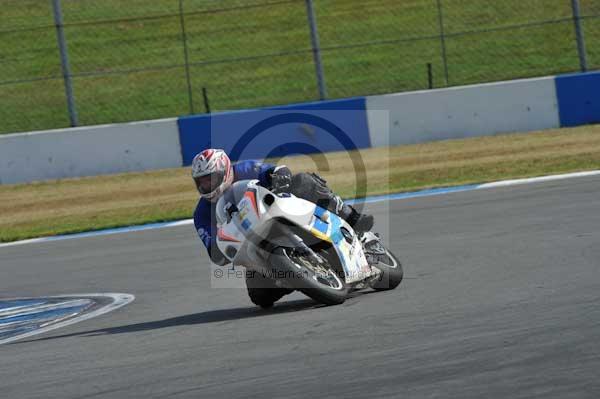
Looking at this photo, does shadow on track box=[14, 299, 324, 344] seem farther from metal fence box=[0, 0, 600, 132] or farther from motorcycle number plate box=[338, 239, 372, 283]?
metal fence box=[0, 0, 600, 132]

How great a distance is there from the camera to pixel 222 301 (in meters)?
9.27

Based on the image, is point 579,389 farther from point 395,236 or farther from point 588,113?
point 588,113

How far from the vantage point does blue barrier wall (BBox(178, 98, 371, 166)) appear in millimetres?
18891

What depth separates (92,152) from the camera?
19.1 metres

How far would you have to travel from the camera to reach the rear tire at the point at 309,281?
7.70 metres

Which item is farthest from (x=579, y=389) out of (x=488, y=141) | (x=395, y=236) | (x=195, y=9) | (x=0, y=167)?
(x=195, y=9)

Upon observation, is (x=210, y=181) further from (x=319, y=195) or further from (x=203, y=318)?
(x=203, y=318)

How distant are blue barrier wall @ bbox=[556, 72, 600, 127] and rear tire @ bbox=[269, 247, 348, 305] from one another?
11.8 m

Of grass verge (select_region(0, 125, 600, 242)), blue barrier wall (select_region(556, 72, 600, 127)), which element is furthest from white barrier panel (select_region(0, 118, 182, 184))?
blue barrier wall (select_region(556, 72, 600, 127))

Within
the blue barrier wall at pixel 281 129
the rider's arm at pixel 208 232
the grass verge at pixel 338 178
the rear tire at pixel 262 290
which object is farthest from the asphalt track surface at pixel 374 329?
the blue barrier wall at pixel 281 129

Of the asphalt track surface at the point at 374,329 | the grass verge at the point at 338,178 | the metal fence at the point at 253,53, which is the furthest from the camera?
the metal fence at the point at 253,53

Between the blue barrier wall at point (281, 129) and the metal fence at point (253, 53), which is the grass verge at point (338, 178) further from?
the metal fence at point (253, 53)

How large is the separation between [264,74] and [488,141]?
7.93m

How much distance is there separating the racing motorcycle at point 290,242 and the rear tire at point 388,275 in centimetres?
26
